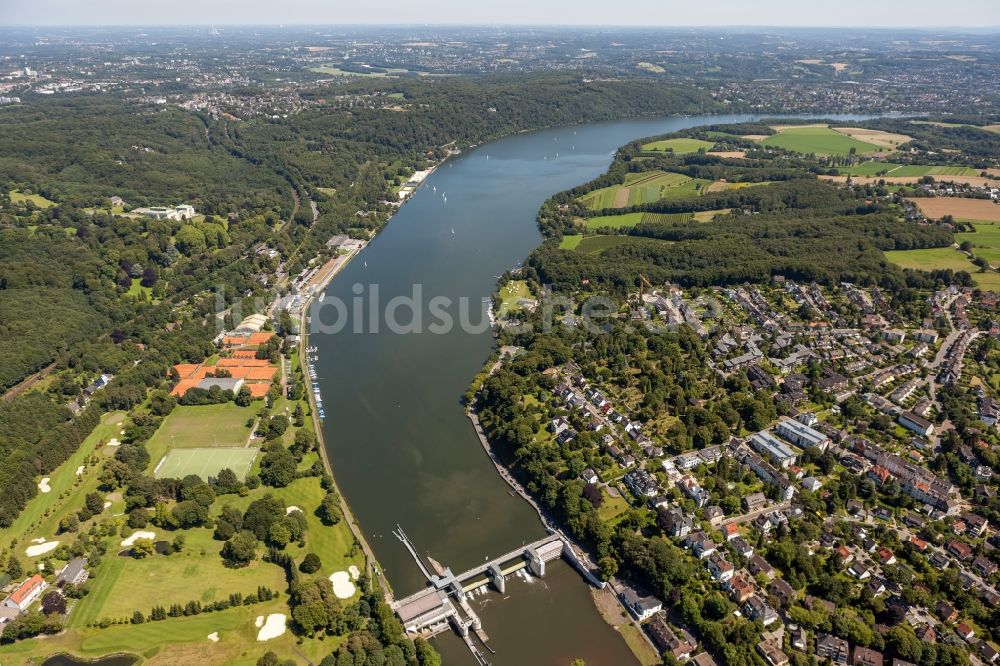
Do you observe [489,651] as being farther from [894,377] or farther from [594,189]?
[594,189]

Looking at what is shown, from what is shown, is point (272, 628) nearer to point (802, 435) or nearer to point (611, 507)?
point (611, 507)

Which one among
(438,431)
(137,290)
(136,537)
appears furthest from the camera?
(137,290)

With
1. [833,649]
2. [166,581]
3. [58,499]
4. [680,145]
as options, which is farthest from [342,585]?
[680,145]

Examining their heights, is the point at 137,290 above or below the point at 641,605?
above

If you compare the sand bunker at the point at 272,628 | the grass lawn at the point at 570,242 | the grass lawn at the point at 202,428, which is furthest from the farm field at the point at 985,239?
the sand bunker at the point at 272,628

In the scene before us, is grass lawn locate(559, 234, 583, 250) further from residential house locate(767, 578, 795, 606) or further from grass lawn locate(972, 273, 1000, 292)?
residential house locate(767, 578, 795, 606)

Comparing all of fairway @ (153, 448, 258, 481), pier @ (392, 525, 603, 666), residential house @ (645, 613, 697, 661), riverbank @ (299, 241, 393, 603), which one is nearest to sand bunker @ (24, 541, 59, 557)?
fairway @ (153, 448, 258, 481)

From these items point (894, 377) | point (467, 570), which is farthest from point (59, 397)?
point (894, 377)
